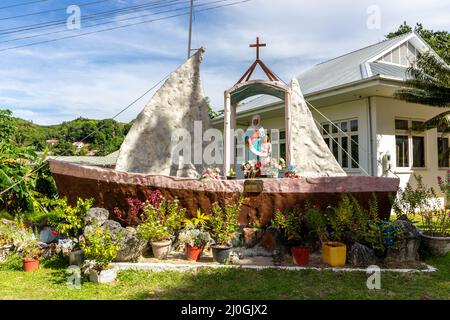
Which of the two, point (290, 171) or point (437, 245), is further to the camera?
point (290, 171)

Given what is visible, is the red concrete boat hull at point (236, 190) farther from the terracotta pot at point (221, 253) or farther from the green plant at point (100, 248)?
the green plant at point (100, 248)

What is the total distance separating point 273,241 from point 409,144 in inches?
310

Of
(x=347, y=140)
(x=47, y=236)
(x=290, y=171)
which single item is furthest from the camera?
(x=347, y=140)

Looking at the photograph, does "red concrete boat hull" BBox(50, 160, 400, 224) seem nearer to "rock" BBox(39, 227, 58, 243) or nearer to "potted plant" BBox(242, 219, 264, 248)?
"potted plant" BBox(242, 219, 264, 248)

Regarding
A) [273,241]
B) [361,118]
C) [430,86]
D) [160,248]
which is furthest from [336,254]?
[430,86]

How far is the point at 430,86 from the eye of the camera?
413 inches

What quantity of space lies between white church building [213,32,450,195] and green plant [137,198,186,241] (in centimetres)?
581

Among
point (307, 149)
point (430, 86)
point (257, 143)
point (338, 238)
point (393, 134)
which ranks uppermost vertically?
point (430, 86)

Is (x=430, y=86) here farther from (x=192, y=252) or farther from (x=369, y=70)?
(x=192, y=252)

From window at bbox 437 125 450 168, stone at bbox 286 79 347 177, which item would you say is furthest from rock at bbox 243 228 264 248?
window at bbox 437 125 450 168

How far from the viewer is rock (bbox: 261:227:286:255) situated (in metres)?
6.36
